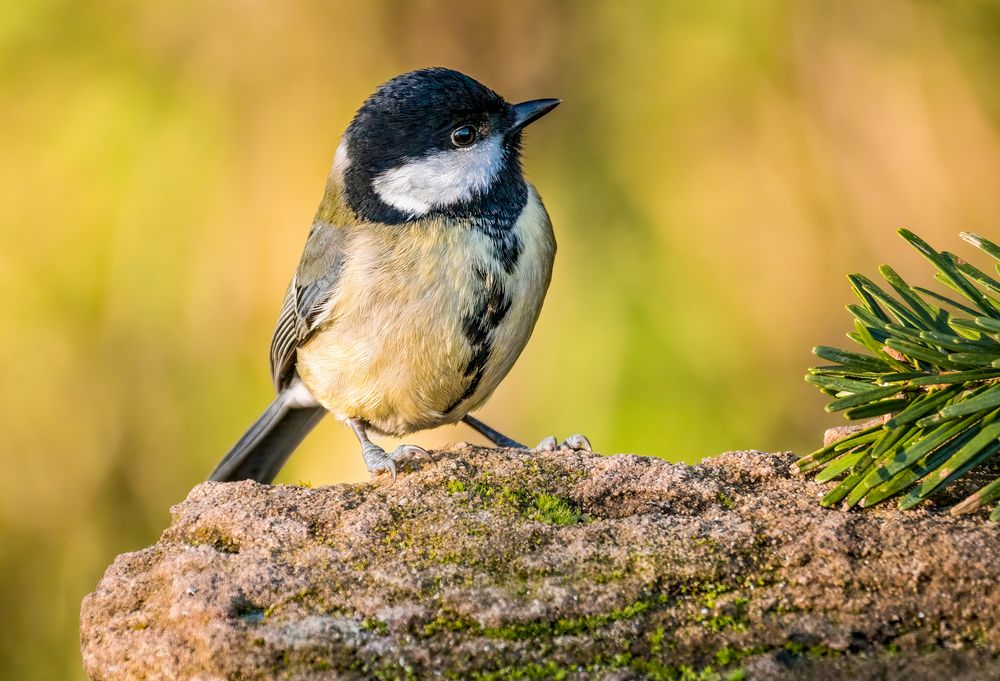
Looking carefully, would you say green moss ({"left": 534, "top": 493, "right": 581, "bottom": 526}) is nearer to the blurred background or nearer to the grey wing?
the grey wing

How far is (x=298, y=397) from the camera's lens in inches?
144

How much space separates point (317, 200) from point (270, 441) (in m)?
0.91

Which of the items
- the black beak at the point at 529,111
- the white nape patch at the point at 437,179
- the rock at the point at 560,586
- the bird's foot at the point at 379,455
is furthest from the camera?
the black beak at the point at 529,111

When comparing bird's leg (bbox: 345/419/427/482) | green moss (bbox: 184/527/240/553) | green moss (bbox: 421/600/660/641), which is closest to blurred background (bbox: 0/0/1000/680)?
bird's leg (bbox: 345/419/427/482)

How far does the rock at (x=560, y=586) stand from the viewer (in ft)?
4.67

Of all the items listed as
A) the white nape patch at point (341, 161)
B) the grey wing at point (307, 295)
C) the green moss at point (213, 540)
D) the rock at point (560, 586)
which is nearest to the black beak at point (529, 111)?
the white nape patch at point (341, 161)

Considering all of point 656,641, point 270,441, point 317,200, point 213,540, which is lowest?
point 656,641

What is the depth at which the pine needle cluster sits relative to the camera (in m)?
1.57

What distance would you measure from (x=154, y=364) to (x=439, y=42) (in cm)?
165

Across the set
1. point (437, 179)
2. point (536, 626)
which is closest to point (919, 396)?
point (536, 626)

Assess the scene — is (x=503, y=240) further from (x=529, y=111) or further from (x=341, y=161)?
(x=341, y=161)

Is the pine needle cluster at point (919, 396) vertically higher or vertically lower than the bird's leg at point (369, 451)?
lower

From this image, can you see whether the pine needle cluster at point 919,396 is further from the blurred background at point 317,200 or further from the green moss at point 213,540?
the blurred background at point 317,200

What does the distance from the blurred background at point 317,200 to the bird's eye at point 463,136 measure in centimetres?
76
